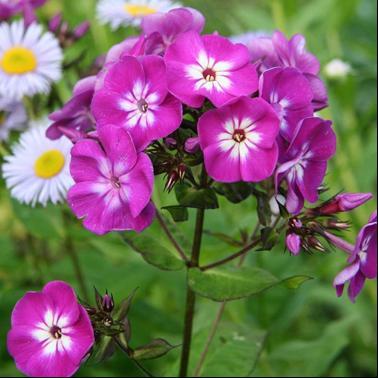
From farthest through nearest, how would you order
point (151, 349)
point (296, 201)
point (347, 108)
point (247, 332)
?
1. point (347, 108)
2. point (247, 332)
3. point (151, 349)
4. point (296, 201)

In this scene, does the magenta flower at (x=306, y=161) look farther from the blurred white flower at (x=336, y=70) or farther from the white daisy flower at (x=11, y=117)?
the blurred white flower at (x=336, y=70)

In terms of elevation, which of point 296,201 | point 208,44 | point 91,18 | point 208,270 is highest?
point 91,18

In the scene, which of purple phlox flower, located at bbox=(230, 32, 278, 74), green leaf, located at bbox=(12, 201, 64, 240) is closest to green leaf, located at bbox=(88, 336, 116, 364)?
purple phlox flower, located at bbox=(230, 32, 278, 74)

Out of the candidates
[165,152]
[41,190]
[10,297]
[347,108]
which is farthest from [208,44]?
[347,108]

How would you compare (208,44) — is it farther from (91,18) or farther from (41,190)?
(91,18)

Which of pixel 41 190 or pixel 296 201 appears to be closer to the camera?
pixel 296 201

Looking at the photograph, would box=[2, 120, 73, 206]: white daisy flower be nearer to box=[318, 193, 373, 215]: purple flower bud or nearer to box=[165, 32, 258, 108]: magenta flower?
box=[165, 32, 258, 108]: magenta flower

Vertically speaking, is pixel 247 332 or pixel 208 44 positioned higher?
pixel 208 44
